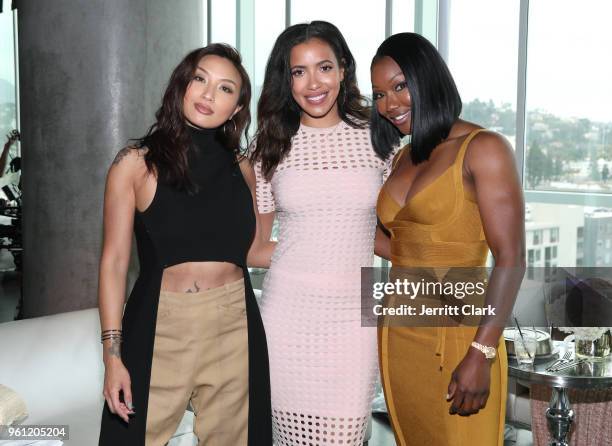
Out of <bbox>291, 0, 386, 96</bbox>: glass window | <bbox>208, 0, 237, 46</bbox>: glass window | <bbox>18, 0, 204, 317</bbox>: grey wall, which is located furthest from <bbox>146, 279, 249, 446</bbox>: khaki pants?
<bbox>208, 0, 237, 46</bbox>: glass window

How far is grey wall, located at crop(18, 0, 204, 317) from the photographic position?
18.3 ft

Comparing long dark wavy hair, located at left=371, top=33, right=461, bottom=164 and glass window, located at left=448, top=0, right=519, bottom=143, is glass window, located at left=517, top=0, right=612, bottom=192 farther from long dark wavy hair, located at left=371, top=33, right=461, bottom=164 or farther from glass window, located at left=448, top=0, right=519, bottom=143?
long dark wavy hair, located at left=371, top=33, right=461, bottom=164

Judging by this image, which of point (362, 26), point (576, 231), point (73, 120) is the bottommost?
point (576, 231)

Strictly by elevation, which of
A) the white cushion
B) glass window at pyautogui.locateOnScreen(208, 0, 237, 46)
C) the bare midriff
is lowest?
the white cushion

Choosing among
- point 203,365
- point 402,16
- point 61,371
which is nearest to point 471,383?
point 203,365

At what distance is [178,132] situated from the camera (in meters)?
2.18

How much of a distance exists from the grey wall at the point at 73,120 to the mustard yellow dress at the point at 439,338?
3924 millimetres

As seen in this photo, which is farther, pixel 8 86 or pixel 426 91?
pixel 8 86

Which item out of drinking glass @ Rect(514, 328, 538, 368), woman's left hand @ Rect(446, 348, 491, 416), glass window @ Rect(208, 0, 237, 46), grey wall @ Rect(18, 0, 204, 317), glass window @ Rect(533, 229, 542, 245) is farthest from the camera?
glass window @ Rect(208, 0, 237, 46)

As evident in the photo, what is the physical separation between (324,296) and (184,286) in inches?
19.6

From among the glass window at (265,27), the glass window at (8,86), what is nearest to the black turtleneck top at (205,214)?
the glass window at (265,27)

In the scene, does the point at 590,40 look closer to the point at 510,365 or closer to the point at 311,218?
the point at 510,365

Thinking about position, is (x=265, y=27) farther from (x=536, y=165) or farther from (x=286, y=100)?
(x=286, y=100)

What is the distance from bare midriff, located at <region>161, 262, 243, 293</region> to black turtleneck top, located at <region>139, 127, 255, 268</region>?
2 centimetres
